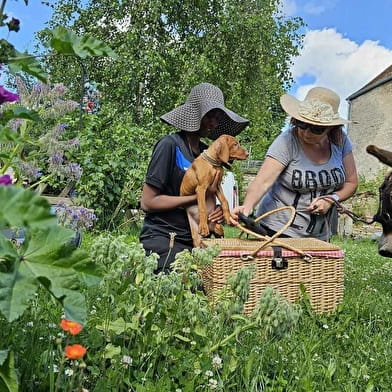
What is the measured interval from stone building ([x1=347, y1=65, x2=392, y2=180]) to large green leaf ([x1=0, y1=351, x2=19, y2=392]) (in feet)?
93.3

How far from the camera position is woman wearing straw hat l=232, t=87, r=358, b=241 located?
12.1ft

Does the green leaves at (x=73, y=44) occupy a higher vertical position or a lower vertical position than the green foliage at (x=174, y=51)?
lower

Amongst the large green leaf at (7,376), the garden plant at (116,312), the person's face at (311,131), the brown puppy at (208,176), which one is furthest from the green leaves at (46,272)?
the person's face at (311,131)

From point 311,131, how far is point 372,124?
28.1 meters

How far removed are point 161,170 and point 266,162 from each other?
2.41 ft

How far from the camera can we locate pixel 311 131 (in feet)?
12.3

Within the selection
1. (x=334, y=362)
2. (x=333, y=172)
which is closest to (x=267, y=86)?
(x=333, y=172)

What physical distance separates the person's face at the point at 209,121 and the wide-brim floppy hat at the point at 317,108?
50 centimetres

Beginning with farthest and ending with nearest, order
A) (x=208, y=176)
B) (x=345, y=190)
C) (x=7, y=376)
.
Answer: (x=345, y=190) → (x=208, y=176) → (x=7, y=376)

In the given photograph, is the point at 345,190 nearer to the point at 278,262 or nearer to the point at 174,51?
the point at 278,262

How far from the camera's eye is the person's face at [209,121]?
11.8 feet

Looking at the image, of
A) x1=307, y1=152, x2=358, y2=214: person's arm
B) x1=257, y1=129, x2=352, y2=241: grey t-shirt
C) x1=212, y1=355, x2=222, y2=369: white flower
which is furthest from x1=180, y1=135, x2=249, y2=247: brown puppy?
x1=212, y1=355, x2=222, y2=369: white flower

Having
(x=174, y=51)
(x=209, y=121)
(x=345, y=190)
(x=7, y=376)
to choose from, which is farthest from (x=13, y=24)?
(x=174, y=51)

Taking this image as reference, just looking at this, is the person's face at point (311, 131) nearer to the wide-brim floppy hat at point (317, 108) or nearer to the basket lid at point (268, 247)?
the wide-brim floppy hat at point (317, 108)
